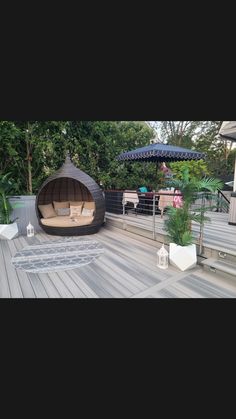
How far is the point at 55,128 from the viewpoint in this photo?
24.0 feet

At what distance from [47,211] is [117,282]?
3.77 metres

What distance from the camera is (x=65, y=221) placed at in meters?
5.91

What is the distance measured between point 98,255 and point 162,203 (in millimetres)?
3245

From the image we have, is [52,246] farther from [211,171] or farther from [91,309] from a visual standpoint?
[211,171]

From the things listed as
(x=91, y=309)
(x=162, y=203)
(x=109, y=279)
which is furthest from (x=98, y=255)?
(x=162, y=203)

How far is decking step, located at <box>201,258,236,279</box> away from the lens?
122 inches

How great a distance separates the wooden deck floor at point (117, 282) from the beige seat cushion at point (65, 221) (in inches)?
64.8

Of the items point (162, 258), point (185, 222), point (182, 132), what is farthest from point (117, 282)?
point (182, 132)

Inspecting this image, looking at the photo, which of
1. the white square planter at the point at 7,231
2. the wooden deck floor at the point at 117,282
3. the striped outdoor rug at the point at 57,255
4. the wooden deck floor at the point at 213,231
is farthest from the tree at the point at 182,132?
the wooden deck floor at the point at 117,282

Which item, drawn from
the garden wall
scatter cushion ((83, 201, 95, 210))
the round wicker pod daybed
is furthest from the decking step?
the garden wall

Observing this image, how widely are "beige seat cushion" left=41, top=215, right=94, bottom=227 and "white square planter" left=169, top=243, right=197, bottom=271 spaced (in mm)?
2841

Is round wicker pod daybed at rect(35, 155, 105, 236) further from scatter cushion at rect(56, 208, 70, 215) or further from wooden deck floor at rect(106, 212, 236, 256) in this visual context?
wooden deck floor at rect(106, 212, 236, 256)

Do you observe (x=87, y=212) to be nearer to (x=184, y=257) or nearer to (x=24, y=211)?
(x=24, y=211)

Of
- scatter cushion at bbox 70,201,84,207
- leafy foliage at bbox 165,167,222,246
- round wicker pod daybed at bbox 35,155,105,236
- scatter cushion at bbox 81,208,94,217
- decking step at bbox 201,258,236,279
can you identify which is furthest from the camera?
scatter cushion at bbox 70,201,84,207
